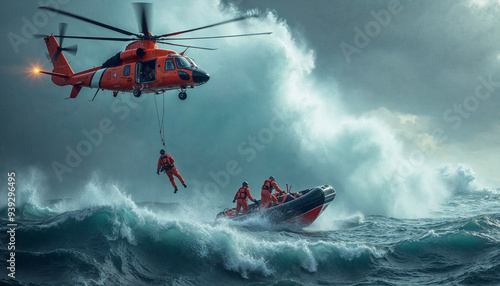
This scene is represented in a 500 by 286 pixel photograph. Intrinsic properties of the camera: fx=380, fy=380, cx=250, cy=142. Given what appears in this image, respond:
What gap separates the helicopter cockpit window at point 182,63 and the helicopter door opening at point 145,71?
979 millimetres

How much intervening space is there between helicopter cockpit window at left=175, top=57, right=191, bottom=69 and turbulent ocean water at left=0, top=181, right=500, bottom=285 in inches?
196

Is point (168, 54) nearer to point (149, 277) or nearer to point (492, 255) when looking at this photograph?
point (149, 277)

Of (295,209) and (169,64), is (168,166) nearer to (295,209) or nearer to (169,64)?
(169,64)

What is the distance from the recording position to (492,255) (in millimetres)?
12242

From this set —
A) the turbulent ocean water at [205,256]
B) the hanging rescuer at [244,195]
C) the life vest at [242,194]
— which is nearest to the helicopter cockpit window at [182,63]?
the turbulent ocean water at [205,256]

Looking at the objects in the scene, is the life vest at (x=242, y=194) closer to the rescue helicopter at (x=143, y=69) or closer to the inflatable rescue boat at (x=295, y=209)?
the inflatable rescue boat at (x=295, y=209)

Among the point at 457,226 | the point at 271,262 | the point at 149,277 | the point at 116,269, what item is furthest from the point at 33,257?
the point at 457,226

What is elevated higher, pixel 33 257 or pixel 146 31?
pixel 146 31

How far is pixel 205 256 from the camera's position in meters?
11.4

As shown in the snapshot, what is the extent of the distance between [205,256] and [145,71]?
7105mm

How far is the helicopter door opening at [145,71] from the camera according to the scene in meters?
13.9

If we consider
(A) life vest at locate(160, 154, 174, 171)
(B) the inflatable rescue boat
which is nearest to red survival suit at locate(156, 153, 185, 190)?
(A) life vest at locate(160, 154, 174, 171)

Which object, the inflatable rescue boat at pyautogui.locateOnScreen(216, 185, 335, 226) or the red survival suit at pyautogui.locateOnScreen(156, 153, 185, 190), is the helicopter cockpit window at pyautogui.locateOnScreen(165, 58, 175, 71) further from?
the inflatable rescue boat at pyautogui.locateOnScreen(216, 185, 335, 226)

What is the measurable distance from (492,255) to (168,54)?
13.0 meters
